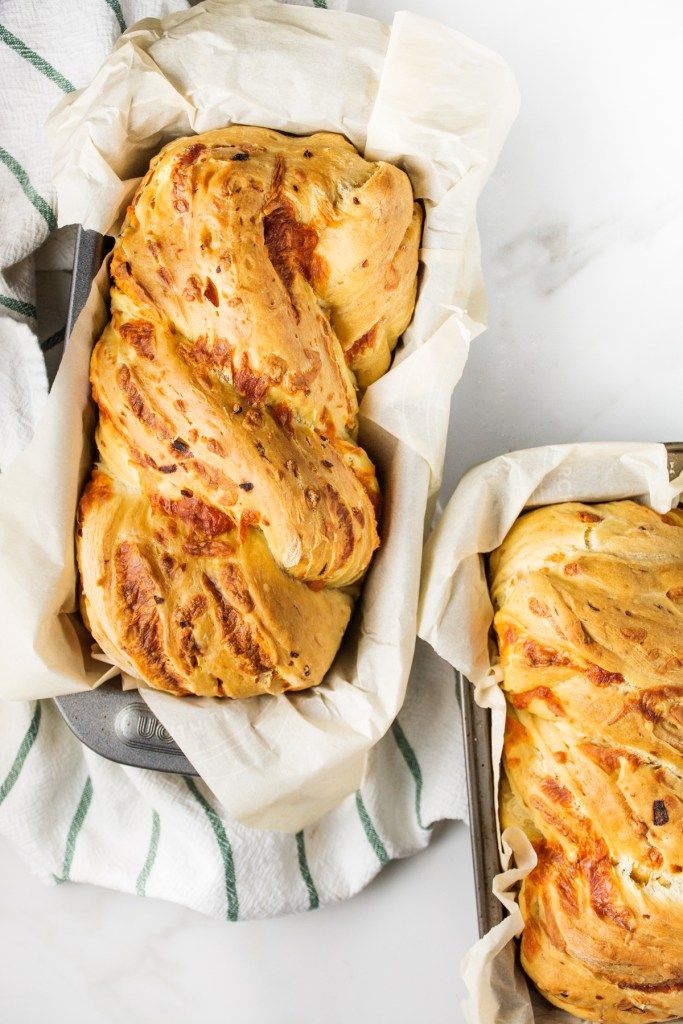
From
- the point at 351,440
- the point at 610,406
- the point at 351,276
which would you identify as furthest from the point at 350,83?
the point at 610,406

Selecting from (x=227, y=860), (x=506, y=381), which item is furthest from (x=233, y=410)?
(x=227, y=860)

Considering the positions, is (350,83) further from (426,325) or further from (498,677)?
(498,677)

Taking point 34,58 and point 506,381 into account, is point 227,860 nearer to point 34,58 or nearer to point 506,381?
point 506,381

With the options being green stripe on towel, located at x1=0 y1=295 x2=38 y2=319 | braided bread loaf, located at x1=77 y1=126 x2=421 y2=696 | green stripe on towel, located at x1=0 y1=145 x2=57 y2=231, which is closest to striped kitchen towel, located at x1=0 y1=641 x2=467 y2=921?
braided bread loaf, located at x1=77 y1=126 x2=421 y2=696

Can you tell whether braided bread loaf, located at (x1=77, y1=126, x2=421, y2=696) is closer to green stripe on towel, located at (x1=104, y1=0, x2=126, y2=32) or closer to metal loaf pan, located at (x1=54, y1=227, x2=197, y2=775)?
metal loaf pan, located at (x1=54, y1=227, x2=197, y2=775)

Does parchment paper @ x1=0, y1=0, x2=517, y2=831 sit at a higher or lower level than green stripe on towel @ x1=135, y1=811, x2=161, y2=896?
higher

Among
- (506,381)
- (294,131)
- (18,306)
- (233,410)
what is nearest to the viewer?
(233,410)
